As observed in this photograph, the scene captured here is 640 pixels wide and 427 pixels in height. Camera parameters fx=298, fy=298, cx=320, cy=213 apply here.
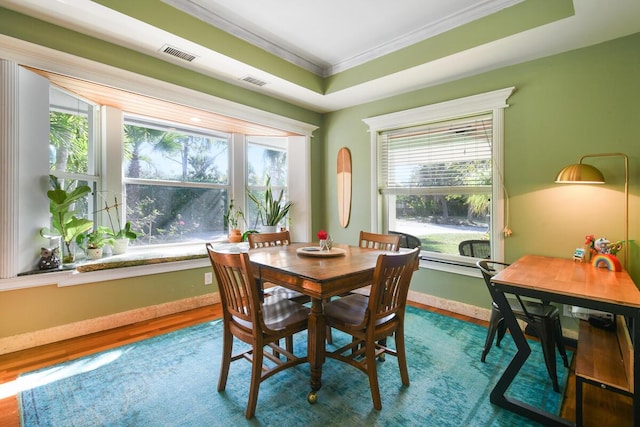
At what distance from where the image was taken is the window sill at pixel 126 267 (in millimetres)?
2320

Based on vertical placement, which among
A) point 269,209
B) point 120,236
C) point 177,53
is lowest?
point 120,236

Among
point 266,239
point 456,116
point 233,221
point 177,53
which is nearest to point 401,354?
point 266,239

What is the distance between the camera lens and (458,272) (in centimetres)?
312

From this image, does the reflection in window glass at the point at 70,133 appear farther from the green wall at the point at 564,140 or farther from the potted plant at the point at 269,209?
the green wall at the point at 564,140

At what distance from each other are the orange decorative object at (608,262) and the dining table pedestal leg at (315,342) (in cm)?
199

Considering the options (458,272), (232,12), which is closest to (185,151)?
(232,12)

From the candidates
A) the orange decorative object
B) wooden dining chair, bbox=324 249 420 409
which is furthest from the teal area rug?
the orange decorative object

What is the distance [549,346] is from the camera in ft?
6.19

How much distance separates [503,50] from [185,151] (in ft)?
11.1

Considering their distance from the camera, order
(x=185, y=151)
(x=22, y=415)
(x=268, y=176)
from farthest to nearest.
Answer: (x=268, y=176) < (x=185, y=151) < (x=22, y=415)

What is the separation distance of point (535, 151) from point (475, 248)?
1.07 meters

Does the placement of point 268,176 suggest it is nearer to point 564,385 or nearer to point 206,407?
point 206,407

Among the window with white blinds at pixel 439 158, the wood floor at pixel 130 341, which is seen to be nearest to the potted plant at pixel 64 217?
the wood floor at pixel 130 341

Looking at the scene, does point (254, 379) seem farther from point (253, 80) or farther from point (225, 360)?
point (253, 80)
